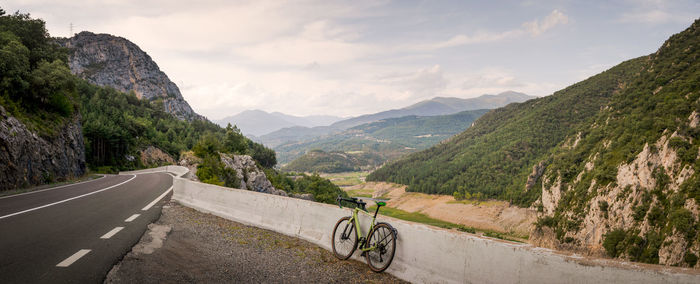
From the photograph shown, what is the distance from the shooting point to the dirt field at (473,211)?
116750mm

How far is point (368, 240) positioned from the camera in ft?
20.9

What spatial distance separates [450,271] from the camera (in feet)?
17.0

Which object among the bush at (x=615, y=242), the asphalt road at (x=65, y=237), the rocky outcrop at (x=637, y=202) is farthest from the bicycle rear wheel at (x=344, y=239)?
the bush at (x=615, y=242)

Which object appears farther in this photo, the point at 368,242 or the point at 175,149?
the point at 175,149

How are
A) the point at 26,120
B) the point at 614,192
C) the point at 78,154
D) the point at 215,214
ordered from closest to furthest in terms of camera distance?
the point at 215,214, the point at 26,120, the point at 78,154, the point at 614,192

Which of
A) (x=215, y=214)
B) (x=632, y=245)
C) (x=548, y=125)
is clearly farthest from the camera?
(x=548, y=125)

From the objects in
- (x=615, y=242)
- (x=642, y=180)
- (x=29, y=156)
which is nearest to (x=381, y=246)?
(x=29, y=156)

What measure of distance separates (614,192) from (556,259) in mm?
75283

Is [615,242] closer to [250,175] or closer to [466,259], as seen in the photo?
[250,175]

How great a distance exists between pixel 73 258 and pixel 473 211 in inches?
5826

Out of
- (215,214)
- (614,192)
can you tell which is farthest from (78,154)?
(614,192)

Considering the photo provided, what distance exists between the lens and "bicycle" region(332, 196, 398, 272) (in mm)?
6094

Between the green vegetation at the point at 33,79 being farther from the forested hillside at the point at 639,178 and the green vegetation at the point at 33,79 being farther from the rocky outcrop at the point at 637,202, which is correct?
the rocky outcrop at the point at 637,202

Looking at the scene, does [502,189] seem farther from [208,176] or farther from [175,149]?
[208,176]
